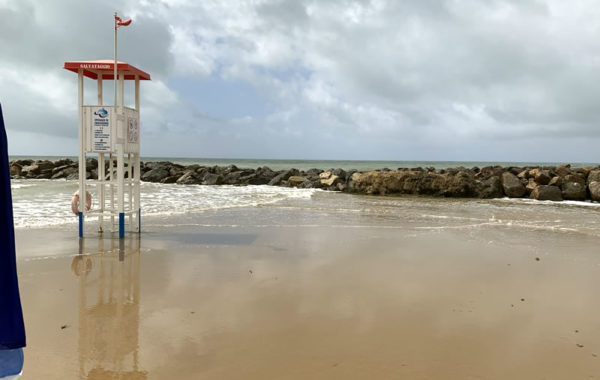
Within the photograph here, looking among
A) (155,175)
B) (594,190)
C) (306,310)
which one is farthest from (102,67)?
(155,175)

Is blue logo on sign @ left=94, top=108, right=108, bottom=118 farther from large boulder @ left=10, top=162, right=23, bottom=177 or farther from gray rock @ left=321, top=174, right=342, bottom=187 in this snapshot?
large boulder @ left=10, top=162, right=23, bottom=177

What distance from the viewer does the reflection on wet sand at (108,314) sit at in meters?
3.57

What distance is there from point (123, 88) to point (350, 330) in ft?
23.3

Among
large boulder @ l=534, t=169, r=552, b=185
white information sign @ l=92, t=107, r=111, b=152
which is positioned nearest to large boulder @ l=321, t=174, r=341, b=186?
large boulder @ l=534, t=169, r=552, b=185

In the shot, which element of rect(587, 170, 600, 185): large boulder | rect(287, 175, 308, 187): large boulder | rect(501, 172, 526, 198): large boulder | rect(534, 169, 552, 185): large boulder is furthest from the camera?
rect(287, 175, 308, 187): large boulder

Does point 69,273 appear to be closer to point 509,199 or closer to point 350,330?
point 350,330

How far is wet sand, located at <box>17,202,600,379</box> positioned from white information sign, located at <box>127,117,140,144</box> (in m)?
2.21

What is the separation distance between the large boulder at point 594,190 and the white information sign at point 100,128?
20161 mm

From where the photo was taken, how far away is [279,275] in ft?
21.0

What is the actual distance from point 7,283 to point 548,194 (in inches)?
873

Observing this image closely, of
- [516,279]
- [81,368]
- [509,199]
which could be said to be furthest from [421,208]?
[81,368]

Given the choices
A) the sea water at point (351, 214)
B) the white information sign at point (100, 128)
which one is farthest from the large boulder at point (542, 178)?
the white information sign at point (100, 128)

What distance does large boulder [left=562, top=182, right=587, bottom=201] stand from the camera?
20359 millimetres

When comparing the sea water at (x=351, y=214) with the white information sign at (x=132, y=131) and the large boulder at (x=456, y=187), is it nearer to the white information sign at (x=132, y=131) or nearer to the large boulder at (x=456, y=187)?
the large boulder at (x=456, y=187)
